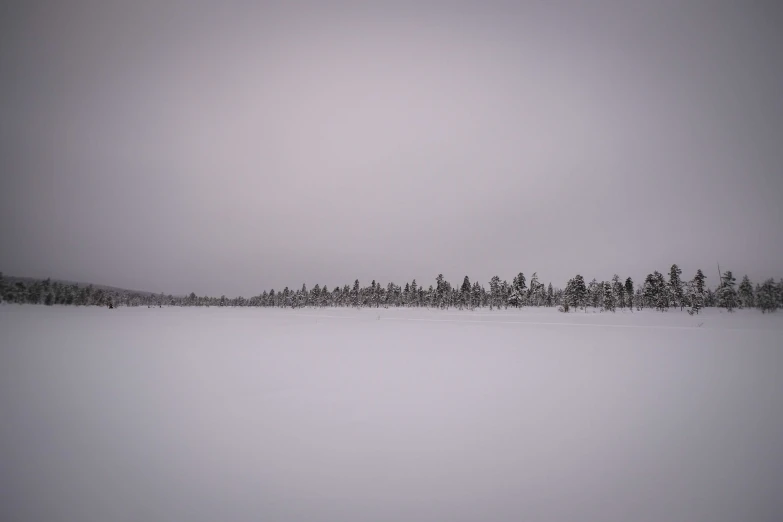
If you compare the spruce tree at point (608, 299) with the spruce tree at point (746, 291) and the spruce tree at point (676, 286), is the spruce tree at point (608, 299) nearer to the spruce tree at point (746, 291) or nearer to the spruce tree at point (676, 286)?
the spruce tree at point (676, 286)

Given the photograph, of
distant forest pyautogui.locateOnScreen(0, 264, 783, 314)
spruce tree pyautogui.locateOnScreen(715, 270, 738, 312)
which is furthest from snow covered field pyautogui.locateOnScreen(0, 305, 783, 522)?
spruce tree pyautogui.locateOnScreen(715, 270, 738, 312)

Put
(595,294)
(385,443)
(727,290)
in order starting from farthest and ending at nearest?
(595,294)
(727,290)
(385,443)

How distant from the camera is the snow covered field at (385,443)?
3939 mm

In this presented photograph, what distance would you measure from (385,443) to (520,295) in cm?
8804

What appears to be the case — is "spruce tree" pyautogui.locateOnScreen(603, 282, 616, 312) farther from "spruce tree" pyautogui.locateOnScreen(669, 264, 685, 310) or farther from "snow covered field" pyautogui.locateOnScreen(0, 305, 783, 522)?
"snow covered field" pyautogui.locateOnScreen(0, 305, 783, 522)

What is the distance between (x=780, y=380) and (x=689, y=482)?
34.4 feet

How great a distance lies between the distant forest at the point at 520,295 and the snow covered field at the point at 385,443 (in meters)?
73.1

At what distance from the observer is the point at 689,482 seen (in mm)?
4543

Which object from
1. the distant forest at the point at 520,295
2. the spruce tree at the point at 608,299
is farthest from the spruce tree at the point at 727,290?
the spruce tree at the point at 608,299

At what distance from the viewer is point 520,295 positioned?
279 ft

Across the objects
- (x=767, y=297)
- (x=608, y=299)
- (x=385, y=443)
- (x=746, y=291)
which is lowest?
(x=385, y=443)

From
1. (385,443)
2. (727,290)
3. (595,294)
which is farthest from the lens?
(595,294)

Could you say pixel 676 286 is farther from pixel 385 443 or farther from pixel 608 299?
pixel 385 443

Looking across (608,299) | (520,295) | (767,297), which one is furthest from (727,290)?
(520,295)
